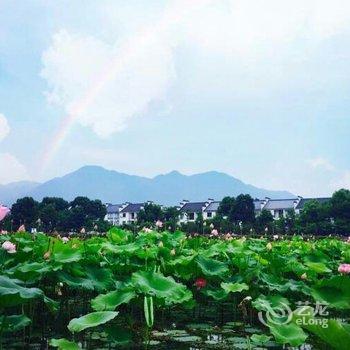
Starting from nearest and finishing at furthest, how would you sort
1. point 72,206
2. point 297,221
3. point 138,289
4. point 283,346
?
point 138,289 < point 283,346 < point 297,221 < point 72,206

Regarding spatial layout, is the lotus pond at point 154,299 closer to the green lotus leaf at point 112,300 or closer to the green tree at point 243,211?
the green lotus leaf at point 112,300

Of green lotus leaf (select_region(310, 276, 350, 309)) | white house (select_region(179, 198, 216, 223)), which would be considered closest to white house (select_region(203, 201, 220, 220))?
white house (select_region(179, 198, 216, 223))

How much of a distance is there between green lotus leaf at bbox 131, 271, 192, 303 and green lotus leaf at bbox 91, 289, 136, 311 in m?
0.08

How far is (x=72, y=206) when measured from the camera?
6250 centimetres

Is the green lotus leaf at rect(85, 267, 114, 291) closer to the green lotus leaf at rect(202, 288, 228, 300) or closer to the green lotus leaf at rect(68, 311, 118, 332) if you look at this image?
the green lotus leaf at rect(202, 288, 228, 300)

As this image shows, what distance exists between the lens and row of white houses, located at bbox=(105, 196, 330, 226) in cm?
6831

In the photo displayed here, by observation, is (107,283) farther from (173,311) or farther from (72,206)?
(72,206)

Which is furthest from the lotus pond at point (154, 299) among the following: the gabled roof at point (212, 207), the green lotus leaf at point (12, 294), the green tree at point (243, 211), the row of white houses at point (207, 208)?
the gabled roof at point (212, 207)

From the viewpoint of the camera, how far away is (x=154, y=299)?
10.2 ft

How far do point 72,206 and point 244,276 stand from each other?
59.7 metres

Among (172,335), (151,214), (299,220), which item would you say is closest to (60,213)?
(151,214)

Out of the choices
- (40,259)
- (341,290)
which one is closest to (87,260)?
(40,259)

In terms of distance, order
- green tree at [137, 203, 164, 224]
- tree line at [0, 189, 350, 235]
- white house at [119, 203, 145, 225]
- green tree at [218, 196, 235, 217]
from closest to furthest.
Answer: tree line at [0, 189, 350, 235] → green tree at [137, 203, 164, 224] → green tree at [218, 196, 235, 217] → white house at [119, 203, 145, 225]

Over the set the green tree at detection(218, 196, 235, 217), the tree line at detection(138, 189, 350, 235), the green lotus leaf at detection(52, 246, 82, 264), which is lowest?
the tree line at detection(138, 189, 350, 235)
